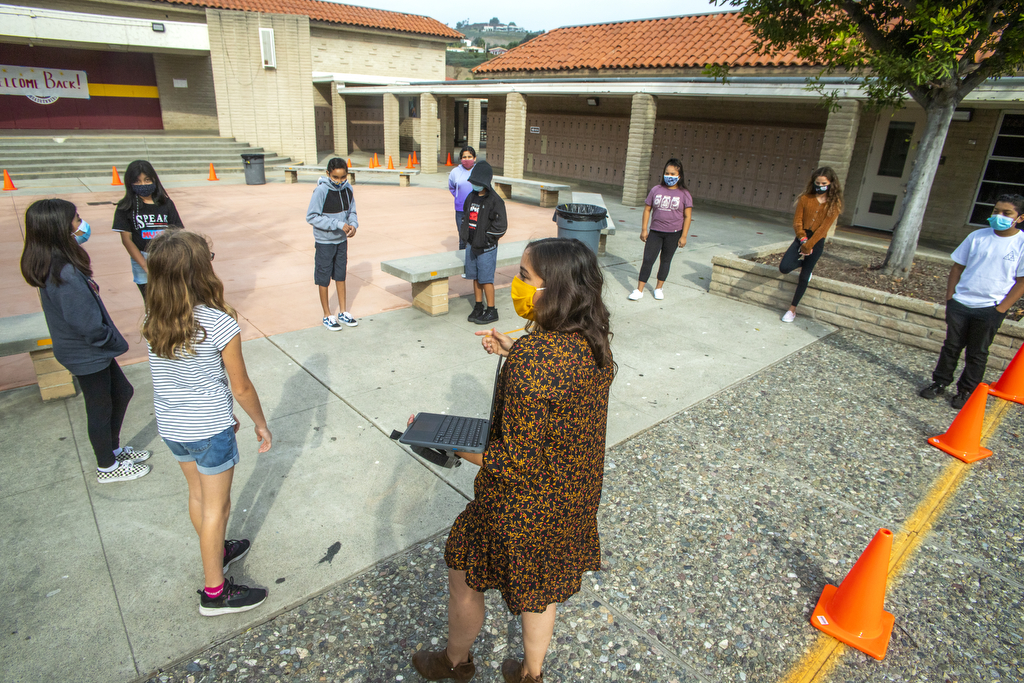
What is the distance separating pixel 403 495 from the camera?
3709 mm

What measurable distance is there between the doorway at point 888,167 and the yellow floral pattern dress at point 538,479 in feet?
44.8

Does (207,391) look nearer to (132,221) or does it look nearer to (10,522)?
(10,522)

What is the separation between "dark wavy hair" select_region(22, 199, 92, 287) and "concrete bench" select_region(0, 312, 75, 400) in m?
1.57

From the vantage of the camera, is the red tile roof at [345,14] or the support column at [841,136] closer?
the support column at [841,136]

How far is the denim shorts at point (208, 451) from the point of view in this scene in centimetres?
249

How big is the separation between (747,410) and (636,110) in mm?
11368

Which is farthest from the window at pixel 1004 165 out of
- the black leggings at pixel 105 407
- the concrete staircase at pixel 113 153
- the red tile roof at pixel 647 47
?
the concrete staircase at pixel 113 153

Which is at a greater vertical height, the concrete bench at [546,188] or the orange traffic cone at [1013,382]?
the concrete bench at [546,188]

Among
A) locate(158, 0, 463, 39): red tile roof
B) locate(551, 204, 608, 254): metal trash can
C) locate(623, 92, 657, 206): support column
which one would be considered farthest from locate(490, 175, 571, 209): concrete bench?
locate(158, 0, 463, 39): red tile roof

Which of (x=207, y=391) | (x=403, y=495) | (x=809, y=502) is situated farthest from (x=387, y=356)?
(x=809, y=502)

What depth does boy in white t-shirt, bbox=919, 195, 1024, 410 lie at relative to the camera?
481cm

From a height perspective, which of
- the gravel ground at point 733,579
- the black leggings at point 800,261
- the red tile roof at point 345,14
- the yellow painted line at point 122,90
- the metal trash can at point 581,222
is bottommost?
the gravel ground at point 733,579

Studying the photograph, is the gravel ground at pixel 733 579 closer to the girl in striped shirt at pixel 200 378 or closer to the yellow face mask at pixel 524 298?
the girl in striped shirt at pixel 200 378

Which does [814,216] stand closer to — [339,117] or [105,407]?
[105,407]
